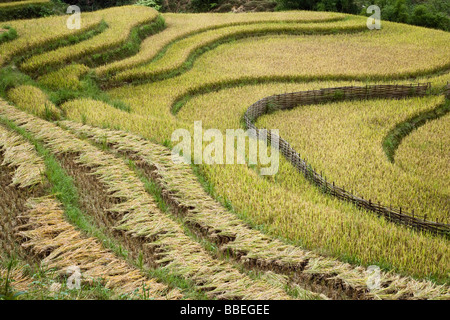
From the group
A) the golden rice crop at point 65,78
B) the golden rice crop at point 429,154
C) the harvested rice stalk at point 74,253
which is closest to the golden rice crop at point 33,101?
the golden rice crop at point 65,78

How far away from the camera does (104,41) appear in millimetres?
10711

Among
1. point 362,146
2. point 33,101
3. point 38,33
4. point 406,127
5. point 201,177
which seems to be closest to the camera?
point 201,177

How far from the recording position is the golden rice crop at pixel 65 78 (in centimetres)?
848

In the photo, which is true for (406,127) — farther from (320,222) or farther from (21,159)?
(21,159)

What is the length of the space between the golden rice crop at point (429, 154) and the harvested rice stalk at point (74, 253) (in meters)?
4.39

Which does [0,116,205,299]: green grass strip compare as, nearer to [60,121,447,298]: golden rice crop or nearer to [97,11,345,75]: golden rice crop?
[60,121,447,298]: golden rice crop

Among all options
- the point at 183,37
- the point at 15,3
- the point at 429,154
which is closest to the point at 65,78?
the point at 183,37

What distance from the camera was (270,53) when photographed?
1247 cm

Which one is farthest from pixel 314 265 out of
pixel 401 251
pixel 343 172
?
pixel 343 172

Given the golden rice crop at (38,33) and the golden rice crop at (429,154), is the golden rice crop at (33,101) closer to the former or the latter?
the golden rice crop at (38,33)

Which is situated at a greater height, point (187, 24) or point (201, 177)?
point (187, 24)

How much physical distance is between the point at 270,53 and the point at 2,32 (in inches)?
299

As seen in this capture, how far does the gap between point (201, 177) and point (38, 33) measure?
26.7 ft

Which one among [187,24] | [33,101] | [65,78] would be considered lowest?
[33,101]
